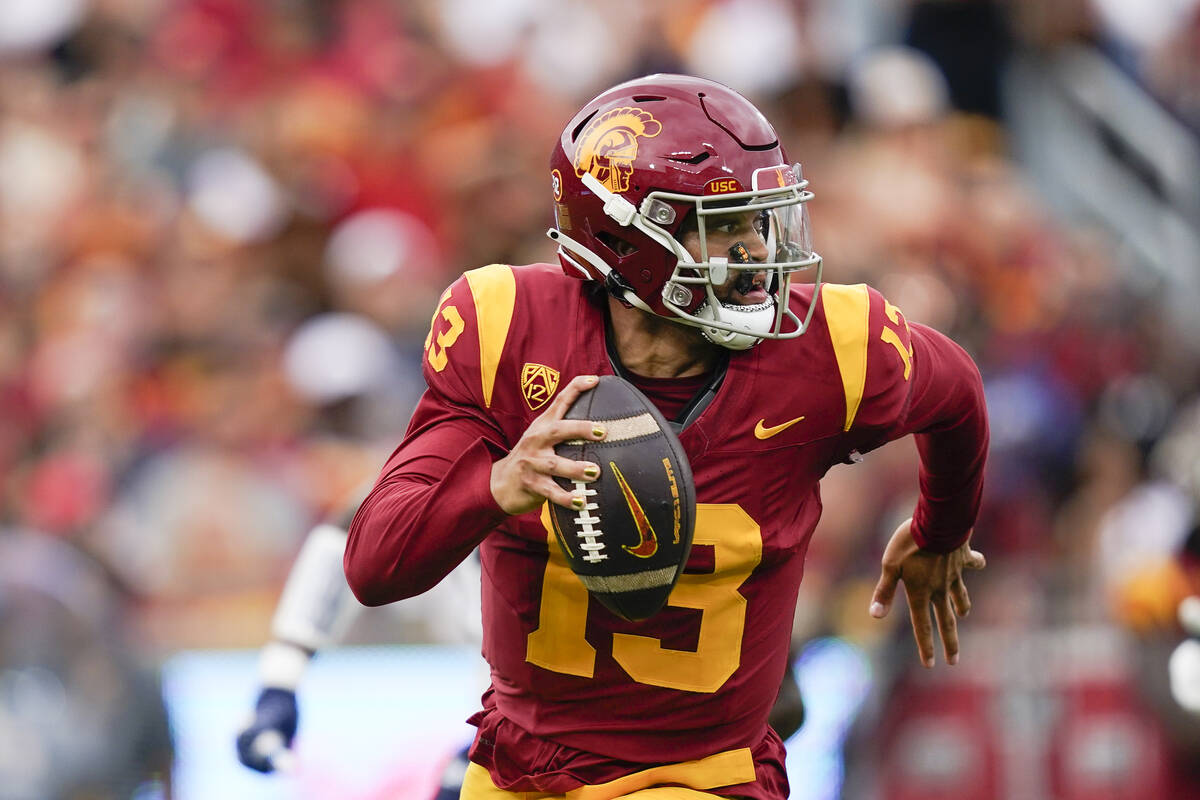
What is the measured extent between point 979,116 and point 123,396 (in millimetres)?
5048

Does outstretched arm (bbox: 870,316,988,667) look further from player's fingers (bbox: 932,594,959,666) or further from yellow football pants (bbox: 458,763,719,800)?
yellow football pants (bbox: 458,763,719,800)

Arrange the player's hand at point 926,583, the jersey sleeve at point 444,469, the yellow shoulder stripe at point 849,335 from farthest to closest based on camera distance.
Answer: the player's hand at point 926,583 → the yellow shoulder stripe at point 849,335 → the jersey sleeve at point 444,469

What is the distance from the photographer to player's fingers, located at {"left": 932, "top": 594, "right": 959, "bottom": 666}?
157 inches

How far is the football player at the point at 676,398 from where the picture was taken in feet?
11.0

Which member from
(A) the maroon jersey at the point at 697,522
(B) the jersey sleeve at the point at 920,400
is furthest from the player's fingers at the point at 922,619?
(A) the maroon jersey at the point at 697,522

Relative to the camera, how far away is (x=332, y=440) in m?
7.80

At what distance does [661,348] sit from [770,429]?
0.89 feet

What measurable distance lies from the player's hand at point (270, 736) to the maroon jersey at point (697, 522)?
134 cm

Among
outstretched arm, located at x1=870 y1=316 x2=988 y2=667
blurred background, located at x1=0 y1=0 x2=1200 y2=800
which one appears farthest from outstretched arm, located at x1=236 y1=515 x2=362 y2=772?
outstretched arm, located at x1=870 y1=316 x2=988 y2=667

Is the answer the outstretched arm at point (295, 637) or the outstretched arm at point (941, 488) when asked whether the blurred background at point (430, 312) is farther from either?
the outstretched arm at point (941, 488)

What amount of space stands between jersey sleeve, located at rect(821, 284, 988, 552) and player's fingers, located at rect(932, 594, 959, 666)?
6.3 inches

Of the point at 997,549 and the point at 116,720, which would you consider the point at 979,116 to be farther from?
the point at 116,720

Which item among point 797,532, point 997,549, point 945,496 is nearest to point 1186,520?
point 997,549

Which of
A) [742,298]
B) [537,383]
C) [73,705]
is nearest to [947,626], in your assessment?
[742,298]
